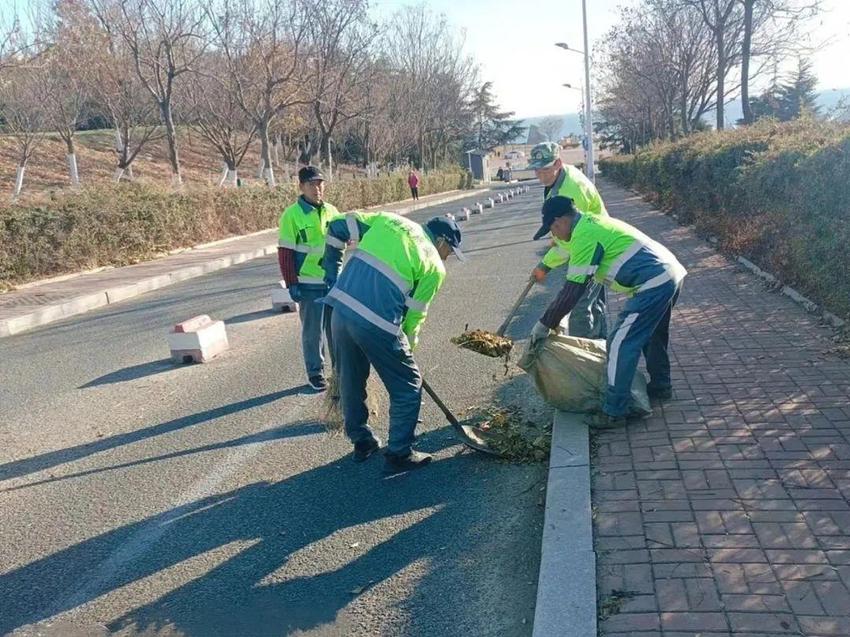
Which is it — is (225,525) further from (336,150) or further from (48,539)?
(336,150)

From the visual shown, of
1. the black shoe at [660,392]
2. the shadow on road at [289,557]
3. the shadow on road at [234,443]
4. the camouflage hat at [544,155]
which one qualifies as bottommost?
the shadow on road at [289,557]

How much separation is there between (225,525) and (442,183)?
49453mm

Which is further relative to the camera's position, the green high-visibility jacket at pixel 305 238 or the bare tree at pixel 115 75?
the bare tree at pixel 115 75

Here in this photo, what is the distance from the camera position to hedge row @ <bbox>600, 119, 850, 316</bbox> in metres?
6.80

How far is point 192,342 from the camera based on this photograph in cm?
743

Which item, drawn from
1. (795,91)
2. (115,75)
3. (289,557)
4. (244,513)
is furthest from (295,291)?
(795,91)

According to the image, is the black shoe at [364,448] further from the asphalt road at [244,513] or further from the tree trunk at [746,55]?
the tree trunk at [746,55]

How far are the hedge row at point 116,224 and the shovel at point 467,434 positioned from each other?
35.7 ft

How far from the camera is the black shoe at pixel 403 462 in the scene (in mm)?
4465

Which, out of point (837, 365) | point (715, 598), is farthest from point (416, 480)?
point (837, 365)

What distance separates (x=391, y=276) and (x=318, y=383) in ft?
7.87

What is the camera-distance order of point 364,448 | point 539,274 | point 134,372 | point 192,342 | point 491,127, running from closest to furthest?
point 364,448 < point 539,274 < point 134,372 < point 192,342 < point 491,127

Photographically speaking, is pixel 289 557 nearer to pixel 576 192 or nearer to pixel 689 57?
pixel 576 192

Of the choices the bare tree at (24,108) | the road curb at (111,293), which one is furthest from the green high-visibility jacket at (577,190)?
the bare tree at (24,108)
